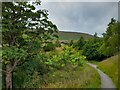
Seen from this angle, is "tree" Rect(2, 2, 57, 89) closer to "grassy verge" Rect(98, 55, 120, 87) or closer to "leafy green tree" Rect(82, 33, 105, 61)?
"grassy verge" Rect(98, 55, 120, 87)

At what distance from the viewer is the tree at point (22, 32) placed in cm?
2200

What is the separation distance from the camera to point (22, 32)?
22750 mm

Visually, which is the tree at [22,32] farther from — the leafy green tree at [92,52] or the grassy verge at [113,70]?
the leafy green tree at [92,52]

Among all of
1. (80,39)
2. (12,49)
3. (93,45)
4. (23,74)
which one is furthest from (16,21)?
(80,39)

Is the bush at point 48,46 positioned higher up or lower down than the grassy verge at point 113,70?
higher up

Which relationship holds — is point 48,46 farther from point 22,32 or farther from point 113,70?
point 113,70

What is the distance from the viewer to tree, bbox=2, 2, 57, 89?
22002mm

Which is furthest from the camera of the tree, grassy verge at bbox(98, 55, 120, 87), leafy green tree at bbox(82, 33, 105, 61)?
leafy green tree at bbox(82, 33, 105, 61)

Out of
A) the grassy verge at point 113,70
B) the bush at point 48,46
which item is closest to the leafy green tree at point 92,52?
the grassy verge at point 113,70

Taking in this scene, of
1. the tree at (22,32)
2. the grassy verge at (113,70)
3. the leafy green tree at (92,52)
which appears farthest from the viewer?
the leafy green tree at (92,52)

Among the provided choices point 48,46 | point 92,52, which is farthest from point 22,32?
point 92,52

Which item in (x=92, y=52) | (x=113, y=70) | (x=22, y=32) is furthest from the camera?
(x=92, y=52)

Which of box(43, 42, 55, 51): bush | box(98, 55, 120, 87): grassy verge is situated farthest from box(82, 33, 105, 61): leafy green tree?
box(43, 42, 55, 51): bush

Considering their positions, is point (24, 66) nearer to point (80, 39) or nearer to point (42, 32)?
point (42, 32)
